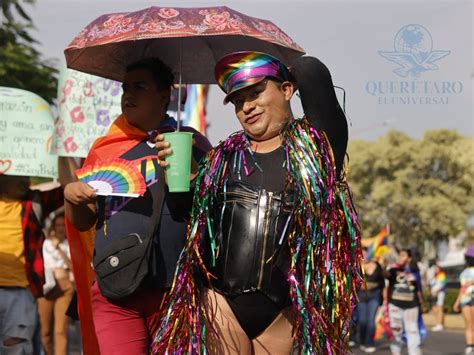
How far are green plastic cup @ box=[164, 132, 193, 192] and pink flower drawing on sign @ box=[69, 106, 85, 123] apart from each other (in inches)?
199

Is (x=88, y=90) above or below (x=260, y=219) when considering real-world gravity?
above

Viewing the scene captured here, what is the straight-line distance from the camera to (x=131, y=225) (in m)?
4.16

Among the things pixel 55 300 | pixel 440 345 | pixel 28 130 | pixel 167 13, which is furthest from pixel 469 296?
pixel 167 13

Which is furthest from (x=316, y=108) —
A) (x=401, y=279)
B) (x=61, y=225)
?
(x=401, y=279)

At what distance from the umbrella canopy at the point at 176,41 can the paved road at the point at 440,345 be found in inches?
437

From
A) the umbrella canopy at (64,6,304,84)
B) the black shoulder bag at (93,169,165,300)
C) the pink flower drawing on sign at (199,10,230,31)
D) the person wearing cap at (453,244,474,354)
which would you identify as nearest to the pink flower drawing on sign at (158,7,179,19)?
the umbrella canopy at (64,6,304,84)

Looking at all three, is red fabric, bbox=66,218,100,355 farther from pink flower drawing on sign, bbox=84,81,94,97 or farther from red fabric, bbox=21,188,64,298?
pink flower drawing on sign, bbox=84,81,94,97

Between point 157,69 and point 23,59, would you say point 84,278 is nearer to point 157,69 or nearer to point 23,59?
point 157,69

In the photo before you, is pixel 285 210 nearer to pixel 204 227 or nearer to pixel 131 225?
pixel 204 227

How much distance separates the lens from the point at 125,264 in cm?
404

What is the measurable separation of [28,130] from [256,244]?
4.69 metres

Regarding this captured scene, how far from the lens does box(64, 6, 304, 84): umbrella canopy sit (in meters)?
4.09

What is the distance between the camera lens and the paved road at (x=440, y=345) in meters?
15.3

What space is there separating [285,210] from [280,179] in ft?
0.45
